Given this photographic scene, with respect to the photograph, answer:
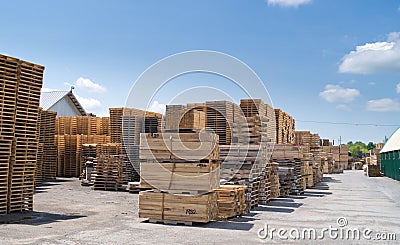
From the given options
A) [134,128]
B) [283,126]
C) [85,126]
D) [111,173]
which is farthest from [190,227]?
[85,126]

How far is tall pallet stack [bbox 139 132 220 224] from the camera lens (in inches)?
395

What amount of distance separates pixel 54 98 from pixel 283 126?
1930 cm

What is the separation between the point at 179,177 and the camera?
10211 mm

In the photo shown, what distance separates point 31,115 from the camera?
1194 centimetres

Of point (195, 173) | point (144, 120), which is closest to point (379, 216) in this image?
point (195, 173)

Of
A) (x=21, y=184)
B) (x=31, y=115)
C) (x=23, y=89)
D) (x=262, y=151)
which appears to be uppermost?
(x=23, y=89)

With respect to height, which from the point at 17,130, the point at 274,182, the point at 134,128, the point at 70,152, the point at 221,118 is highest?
the point at 221,118

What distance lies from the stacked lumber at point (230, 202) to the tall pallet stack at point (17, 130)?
5754mm

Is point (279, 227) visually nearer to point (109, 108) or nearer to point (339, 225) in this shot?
point (339, 225)

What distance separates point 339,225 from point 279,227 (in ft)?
5.72

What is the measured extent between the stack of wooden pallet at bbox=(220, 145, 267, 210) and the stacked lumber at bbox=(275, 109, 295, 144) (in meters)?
9.67

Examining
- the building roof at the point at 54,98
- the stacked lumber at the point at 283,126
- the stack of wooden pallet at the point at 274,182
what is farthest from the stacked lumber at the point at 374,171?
the building roof at the point at 54,98

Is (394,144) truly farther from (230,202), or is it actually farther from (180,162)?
(180,162)

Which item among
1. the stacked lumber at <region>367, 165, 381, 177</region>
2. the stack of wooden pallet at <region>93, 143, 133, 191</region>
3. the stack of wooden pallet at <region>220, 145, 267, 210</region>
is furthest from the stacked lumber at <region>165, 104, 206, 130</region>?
the stacked lumber at <region>367, 165, 381, 177</region>
